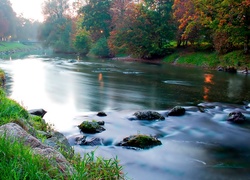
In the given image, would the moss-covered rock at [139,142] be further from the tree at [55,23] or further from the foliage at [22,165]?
the tree at [55,23]

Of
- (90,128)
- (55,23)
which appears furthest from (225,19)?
(55,23)

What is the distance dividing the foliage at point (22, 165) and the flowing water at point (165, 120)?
9.21 ft

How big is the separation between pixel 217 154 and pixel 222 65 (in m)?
22.2

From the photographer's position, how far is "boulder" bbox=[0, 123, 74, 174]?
354 cm

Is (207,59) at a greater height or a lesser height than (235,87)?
greater

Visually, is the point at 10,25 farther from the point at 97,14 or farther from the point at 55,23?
the point at 97,14

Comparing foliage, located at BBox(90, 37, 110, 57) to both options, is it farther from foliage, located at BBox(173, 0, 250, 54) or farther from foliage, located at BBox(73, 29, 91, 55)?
foliage, located at BBox(173, 0, 250, 54)

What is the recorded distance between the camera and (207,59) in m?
31.0

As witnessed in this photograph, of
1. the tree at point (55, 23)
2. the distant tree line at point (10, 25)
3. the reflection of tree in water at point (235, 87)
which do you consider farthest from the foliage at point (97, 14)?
the distant tree line at point (10, 25)

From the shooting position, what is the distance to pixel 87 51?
56.0 m

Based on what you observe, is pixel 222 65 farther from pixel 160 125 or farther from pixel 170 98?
pixel 160 125

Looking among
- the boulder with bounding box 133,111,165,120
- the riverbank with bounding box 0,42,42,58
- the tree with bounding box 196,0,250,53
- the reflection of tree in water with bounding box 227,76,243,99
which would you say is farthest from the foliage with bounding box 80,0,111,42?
the boulder with bounding box 133,111,165,120

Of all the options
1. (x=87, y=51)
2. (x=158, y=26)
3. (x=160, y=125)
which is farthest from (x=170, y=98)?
(x=87, y=51)

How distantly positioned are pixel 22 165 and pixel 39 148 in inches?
36.0
